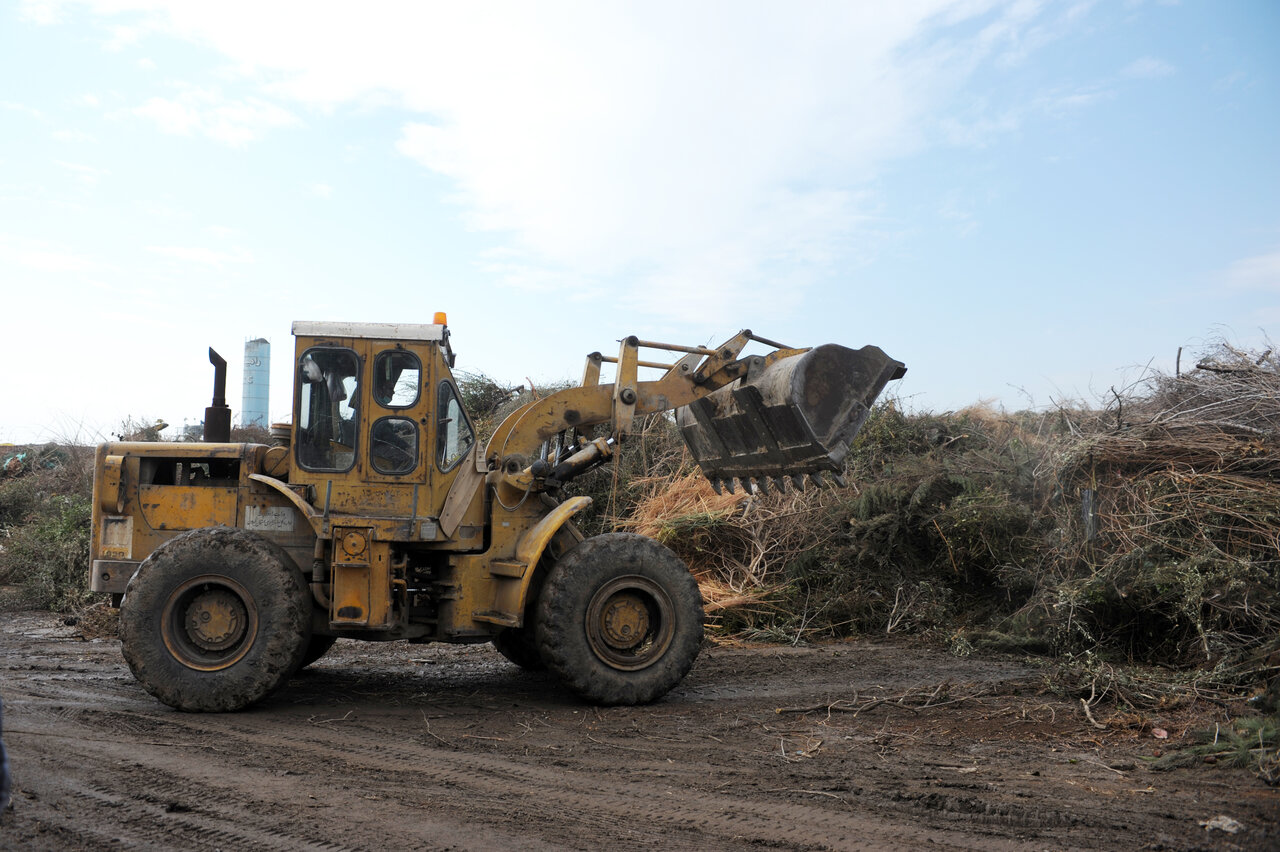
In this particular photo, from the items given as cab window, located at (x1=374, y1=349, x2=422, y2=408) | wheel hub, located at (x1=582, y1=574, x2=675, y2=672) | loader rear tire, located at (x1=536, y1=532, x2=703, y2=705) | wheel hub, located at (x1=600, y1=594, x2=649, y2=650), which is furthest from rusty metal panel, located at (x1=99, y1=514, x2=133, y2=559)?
wheel hub, located at (x1=600, y1=594, x2=649, y2=650)

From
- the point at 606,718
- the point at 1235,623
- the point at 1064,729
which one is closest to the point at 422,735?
the point at 606,718

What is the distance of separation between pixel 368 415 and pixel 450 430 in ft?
2.02

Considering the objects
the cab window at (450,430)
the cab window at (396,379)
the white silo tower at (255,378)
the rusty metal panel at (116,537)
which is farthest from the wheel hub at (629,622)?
the white silo tower at (255,378)

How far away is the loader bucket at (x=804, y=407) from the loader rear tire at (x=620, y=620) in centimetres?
111

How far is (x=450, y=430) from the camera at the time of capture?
6891 mm

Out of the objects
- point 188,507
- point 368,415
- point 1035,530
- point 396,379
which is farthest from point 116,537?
point 1035,530

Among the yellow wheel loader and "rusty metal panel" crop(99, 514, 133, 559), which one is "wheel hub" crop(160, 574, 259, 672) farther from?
"rusty metal panel" crop(99, 514, 133, 559)

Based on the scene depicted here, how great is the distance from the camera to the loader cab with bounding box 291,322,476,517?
21.5 feet

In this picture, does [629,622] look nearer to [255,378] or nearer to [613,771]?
[613,771]

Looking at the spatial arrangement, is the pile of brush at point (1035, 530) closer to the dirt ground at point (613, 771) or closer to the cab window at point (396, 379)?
the dirt ground at point (613, 771)

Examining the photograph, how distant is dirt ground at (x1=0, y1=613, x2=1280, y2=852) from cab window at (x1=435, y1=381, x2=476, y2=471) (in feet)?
5.93

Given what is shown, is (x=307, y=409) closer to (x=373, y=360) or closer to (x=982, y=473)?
(x=373, y=360)

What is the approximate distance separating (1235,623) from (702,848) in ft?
16.6

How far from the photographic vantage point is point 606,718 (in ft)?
20.6
